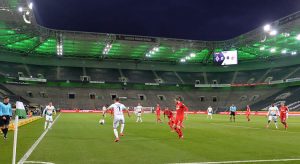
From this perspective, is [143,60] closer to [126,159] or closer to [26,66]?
[26,66]

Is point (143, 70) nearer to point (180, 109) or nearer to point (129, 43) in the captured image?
point (129, 43)

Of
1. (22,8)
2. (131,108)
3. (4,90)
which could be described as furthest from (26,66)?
(22,8)

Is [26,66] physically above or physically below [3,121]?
above

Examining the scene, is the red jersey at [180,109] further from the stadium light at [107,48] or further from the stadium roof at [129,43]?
the stadium light at [107,48]

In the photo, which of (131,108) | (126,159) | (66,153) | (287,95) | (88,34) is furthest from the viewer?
(131,108)

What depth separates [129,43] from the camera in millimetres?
75812

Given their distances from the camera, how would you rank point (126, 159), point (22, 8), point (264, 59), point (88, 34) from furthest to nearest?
point (264, 59) → point (88, 34) → point (22, 8) → point (126, 159)

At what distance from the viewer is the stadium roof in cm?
5819

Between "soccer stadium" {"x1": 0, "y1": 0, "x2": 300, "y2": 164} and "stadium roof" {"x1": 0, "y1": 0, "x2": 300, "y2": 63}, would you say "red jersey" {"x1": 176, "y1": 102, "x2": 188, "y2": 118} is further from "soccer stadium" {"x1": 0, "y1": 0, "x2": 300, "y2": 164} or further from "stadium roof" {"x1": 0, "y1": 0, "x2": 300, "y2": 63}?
"stadium roof" {"x1": 0, "y1": 0, "x2": 300, "y2": 63}

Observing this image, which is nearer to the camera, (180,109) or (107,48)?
(180,109)

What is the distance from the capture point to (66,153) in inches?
513

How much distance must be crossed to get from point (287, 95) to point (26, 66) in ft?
215

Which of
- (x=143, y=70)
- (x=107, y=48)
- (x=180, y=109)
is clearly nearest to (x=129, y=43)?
(x=107, y=48)

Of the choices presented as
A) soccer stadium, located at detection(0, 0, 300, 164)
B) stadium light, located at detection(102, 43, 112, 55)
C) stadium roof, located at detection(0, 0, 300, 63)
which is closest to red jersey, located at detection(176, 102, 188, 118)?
soccer stadium, located at detection(0, 0, 300, 164)
